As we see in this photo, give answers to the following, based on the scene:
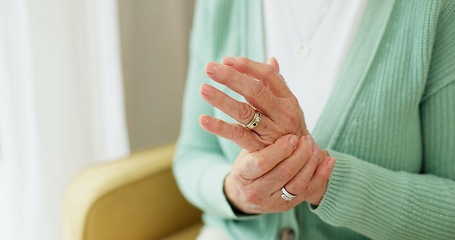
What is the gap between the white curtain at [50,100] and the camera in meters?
1.20

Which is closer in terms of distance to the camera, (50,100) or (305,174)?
(305,174)

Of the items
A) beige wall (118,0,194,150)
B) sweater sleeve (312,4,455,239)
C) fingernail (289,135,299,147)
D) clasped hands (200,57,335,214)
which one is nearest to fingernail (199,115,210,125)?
clasped hands (200,57,335,214)

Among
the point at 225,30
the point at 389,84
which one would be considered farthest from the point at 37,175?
the point at 389,84

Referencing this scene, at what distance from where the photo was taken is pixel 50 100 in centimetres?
127

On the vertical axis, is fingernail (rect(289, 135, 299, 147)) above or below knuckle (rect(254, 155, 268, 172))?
above

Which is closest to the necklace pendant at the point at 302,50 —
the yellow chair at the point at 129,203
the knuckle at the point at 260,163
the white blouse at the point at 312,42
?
the white blouse at the point at 312,42

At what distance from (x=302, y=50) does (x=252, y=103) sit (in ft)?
0.92

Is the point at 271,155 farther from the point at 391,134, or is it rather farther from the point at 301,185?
the point at 391,134

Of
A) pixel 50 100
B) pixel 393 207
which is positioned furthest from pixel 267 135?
pixel 50 100

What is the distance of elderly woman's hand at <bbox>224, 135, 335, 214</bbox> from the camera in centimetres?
74

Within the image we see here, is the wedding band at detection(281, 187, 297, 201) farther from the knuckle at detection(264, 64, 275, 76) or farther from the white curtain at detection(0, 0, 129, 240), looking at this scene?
the white curtain at detection(0, 0, 129, 240)

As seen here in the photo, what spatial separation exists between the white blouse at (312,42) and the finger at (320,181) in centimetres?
15

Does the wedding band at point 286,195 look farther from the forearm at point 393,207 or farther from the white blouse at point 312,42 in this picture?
the white blouse at point 312,42

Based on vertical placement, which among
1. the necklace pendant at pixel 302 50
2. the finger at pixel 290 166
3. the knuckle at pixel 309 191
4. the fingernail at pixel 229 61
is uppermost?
the fingernail at pixel 229 61
